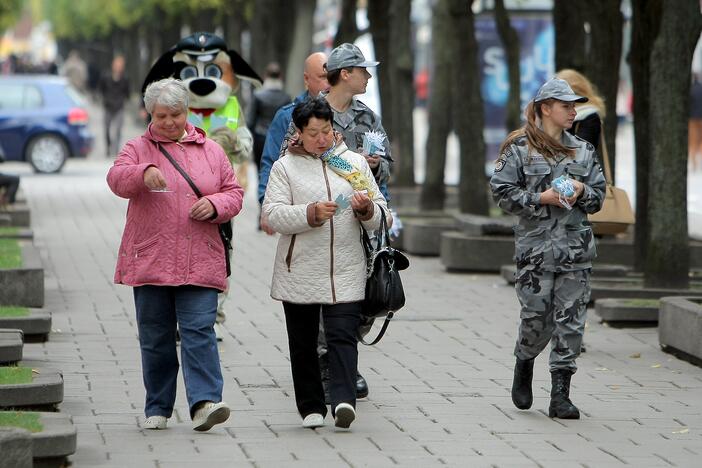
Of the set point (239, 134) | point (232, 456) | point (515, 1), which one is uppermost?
point (515, 1)

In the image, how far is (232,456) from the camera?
279 inches

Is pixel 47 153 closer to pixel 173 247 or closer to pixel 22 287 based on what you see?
pixel 22 287

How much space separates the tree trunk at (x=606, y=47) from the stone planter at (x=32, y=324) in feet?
19.1

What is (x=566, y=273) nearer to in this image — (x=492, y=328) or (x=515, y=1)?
(x=492, y=328)

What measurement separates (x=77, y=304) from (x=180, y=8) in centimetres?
3525

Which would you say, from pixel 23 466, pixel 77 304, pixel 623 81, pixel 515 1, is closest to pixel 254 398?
pixel 23 466

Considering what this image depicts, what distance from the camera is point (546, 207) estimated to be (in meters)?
8.09

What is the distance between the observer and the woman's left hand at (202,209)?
7.42m

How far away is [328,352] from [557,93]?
1664 millimetres

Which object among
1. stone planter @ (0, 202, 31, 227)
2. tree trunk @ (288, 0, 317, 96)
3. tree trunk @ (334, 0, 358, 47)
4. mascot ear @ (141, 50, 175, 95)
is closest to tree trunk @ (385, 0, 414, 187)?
tree trunk @ (334, 0, 358, 47)

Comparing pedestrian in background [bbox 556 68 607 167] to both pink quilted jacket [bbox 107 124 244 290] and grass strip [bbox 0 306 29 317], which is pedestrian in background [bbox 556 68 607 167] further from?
grass strip [bbox 0 306 29 317]

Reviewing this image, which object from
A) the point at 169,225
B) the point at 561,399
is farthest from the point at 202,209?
the point at 561,399

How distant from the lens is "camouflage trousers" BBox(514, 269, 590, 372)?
320 inches

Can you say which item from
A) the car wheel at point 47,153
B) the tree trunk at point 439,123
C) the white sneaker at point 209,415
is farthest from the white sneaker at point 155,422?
the car wheel at point 47,153
